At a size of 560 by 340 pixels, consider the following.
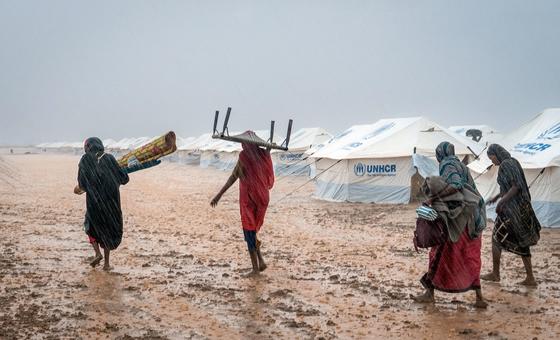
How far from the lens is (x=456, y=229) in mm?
5016

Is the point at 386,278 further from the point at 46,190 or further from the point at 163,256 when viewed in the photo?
the point at 46,190

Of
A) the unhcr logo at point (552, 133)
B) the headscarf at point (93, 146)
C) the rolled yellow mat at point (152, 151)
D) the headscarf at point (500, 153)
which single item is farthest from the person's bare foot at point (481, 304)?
the unhcr logo at point (552, 133)

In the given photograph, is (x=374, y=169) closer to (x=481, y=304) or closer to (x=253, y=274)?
(x=253, y=274)

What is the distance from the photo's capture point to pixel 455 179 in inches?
200

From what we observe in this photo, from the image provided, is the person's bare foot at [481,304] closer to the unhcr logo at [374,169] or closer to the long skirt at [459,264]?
the long skirt at [459,264]

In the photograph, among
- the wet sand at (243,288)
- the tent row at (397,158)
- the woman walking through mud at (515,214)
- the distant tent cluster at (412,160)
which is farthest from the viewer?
the tent row at (397,158)

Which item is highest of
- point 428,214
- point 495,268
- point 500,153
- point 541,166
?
point 500,153

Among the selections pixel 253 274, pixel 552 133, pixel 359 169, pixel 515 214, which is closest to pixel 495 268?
pixel 515 214

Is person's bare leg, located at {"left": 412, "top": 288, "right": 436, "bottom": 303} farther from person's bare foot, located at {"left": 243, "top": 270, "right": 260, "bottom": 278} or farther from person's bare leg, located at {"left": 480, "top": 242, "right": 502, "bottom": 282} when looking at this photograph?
person's bare foot, located at {"left": 243, "top": 270, "right": 260, "bottom": 278}

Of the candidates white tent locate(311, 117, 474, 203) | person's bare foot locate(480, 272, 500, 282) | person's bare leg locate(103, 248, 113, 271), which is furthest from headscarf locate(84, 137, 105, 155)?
white tent locate(311, 117, 474, 203)

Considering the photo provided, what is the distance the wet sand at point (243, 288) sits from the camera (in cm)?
457

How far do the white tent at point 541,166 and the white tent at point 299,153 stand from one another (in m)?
16.1

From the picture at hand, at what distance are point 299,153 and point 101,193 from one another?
22958 mm

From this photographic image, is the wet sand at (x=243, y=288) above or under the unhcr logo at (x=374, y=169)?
under
